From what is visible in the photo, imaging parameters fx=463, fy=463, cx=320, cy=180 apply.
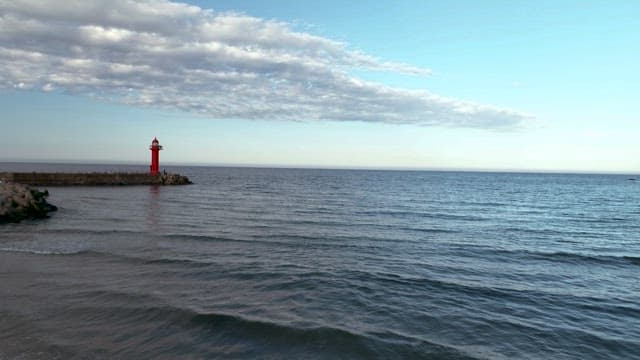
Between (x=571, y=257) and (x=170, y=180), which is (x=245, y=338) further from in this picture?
(x=170, y=180)

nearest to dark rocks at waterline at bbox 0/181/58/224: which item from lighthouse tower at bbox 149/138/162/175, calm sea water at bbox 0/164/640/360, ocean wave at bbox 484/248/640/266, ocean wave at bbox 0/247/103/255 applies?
calm sea water at bbox 0/164/640/360

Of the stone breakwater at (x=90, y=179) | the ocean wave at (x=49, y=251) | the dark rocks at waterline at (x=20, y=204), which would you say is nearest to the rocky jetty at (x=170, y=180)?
the stone breakwater at (x=90, y=179)

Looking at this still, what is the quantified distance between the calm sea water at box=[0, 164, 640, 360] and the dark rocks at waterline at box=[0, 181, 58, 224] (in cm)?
167

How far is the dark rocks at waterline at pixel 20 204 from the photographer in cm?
2584

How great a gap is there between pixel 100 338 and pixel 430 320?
7.15 metres

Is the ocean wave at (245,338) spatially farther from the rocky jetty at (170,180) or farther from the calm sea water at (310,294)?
the rocky jetty at (170,180)

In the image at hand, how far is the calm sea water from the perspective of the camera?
927 centimetres

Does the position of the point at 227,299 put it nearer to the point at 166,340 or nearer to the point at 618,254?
the point at 166,340

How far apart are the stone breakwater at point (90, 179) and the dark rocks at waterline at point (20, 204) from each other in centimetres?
2771

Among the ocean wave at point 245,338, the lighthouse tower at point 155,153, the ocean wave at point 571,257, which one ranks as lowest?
the ocean wave at point 571,257

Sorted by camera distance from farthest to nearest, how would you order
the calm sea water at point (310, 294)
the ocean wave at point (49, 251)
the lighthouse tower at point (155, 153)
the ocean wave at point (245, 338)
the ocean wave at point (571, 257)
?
1. the lighthouse tower at point (155, 153)
2. the ocean wave at point (571, 257)
3. the ocean wave at point (49, 251)
4. the calm sea water at point (310, 294)
5. the ocean wave at point (245, 338)

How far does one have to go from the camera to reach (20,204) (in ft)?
89.7

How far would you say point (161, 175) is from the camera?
7100 cm

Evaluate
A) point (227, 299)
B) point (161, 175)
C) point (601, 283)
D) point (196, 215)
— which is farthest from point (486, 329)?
point (161, 175)
